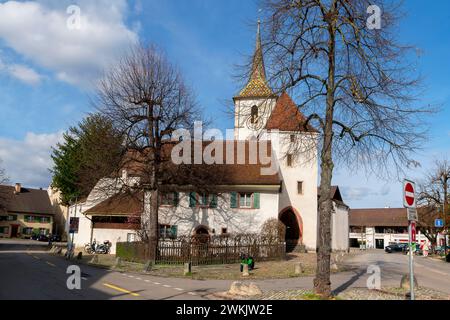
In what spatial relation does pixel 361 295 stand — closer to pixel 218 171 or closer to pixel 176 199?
pixel 218 171

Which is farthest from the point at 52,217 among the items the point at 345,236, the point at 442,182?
the point at 442,182

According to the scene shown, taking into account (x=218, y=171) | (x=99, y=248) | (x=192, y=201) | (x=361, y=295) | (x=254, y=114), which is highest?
(x=218, y=171)

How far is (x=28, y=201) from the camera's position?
83188mm

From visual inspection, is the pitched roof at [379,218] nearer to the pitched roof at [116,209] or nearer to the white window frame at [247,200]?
the white window frame at [247,200]

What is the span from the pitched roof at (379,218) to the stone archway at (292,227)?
176ft

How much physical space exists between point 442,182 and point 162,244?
40210 mm

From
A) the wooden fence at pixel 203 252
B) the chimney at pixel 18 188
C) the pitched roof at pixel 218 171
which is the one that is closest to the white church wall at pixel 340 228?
the pitched roof at pixel 218 171

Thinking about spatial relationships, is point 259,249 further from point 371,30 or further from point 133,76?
point 371,30

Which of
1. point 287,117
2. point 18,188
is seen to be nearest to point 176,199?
point 287,117

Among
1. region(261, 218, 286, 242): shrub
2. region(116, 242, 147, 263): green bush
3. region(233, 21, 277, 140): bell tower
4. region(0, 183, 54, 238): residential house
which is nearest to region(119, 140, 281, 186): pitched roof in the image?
region(261, 218, 286, 242): shrub

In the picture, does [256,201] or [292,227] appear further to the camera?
[292,227]

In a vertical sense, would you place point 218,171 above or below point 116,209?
above

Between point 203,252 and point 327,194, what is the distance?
15210mm

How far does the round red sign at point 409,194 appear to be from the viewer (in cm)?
1069
